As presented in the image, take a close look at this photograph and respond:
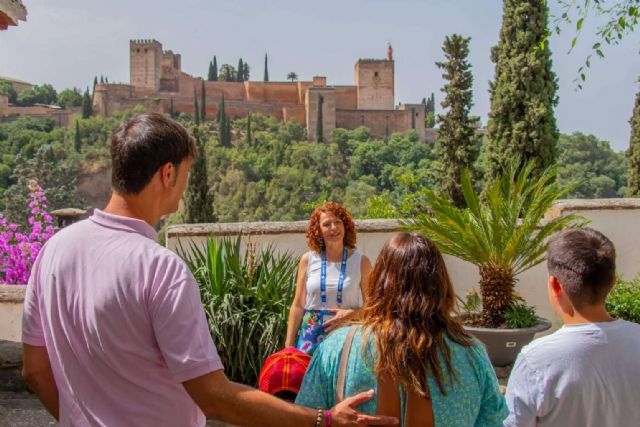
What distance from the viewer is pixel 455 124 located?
12.8m

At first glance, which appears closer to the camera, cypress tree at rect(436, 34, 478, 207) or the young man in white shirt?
the young man in white shirt

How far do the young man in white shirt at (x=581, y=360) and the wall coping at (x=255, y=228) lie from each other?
11.4ft

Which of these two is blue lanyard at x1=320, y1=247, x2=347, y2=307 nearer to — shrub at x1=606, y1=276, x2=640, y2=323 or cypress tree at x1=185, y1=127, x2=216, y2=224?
shrub at x1=606, y1=276, x2=640, y2=323

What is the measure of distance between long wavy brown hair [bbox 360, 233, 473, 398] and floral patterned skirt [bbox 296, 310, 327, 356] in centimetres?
163

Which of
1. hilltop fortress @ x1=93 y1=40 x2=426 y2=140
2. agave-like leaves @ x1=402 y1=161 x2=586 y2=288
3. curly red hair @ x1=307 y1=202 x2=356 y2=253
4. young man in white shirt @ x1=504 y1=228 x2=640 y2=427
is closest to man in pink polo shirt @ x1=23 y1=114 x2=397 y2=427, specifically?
young man in white shirt @ x1=504 y1=228 x2=640 y2=427

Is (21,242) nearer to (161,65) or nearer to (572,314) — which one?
(572,314)

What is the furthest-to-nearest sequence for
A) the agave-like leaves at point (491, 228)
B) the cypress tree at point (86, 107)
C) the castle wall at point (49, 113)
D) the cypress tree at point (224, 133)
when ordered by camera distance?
the castle wall at point (49, 113), the cypress tree at point (86, 107), the cypress tree at point (224, 133), the agave-like leaves at point (491, 228)

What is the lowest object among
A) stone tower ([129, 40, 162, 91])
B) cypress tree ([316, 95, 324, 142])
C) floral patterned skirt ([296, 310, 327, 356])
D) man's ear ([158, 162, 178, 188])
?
floral patterned skirt ([296, 310, 327, 356])

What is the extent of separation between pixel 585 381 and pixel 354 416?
22.9 inches

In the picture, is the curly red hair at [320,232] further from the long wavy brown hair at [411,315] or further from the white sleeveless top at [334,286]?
the long wavy brown hair at [411,315]

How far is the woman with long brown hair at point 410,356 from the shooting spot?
167 centimetres

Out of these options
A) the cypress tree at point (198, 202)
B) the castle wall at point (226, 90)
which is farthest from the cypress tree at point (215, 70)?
the cypress tree at point (198, 202)

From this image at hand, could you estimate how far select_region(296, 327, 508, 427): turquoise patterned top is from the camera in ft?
5.49

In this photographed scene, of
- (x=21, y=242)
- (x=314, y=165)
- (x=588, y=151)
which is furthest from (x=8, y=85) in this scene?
(x=21, y=242)
